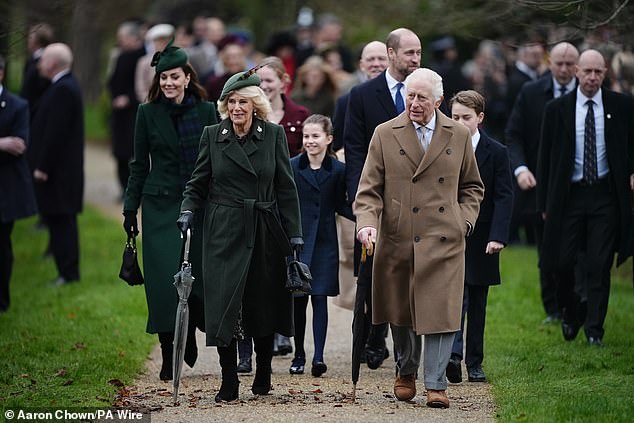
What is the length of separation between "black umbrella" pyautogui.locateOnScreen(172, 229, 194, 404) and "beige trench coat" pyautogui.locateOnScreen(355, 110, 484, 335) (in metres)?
1.10

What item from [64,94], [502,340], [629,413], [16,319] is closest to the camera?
[629,413]

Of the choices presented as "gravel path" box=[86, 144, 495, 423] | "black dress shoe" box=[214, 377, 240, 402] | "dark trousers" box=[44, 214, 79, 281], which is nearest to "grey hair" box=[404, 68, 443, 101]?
"gravel path" box=[86, 144, 495, 423]

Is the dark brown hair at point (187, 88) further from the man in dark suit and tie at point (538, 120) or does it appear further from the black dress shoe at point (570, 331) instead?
the black dress shoe at point (570, 331)

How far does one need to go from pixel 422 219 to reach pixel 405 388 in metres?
1.07

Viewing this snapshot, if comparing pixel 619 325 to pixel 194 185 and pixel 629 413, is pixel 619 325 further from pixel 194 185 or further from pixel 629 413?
pixel 194 185

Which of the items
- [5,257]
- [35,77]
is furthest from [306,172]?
[35,77]

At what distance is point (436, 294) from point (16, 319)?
5.31 meters

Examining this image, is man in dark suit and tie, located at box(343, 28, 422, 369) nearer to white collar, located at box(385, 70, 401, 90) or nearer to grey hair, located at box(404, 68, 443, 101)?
white collar, located at box(385, 70, 401, 90)

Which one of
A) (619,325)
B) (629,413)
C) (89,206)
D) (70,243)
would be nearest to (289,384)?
(629,413)

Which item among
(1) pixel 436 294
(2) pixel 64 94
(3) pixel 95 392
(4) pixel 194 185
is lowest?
(3) pixel 95 392

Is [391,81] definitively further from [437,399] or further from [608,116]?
[437,399]

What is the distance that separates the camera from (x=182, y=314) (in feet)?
27.2

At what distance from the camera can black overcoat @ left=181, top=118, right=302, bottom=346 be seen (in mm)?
8430

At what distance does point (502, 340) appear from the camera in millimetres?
11164
